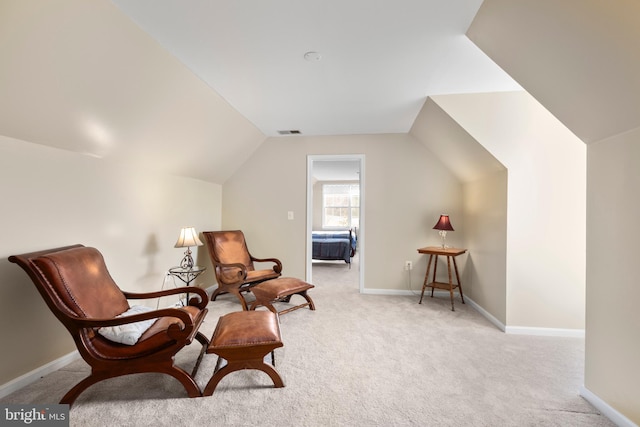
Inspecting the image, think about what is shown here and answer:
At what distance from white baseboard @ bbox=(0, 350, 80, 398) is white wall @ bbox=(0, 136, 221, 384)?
0.03 m

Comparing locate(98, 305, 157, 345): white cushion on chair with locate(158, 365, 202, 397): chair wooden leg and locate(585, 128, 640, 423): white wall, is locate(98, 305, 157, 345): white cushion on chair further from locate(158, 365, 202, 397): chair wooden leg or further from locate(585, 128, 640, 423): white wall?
locate(585, 128, 640, 423): white wall

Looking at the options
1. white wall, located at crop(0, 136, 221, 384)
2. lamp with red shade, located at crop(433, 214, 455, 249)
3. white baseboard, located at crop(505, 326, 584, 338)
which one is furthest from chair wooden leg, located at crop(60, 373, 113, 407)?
lamp with red shade, located at crop(433, 214, 455, 249)

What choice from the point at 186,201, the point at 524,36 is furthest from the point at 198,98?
the point at 524,36

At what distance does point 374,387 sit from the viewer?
1.96 m

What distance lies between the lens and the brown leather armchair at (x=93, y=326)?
1660mm

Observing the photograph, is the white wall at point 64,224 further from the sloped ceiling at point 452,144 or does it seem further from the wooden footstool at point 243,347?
the sloped ceiling at point 452,144

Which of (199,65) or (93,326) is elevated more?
(199,65)

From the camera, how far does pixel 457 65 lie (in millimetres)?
2326

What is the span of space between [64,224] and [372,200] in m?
3.47

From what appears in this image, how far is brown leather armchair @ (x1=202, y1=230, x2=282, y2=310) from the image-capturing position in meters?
3.59

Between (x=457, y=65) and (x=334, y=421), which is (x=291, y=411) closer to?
(x=334, y=421)

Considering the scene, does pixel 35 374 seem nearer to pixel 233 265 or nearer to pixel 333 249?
pixel 233 265

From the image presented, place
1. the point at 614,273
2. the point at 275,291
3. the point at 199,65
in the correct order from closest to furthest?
1. the point at 614,273
2. the point at 199,65
3. the point at 275,291

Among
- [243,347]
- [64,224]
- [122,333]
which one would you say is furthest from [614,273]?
[64,224]
